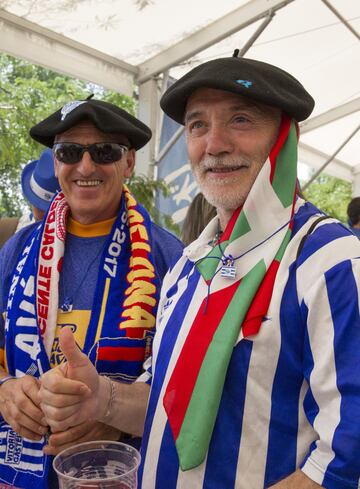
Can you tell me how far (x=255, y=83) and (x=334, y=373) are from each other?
0.70 meters

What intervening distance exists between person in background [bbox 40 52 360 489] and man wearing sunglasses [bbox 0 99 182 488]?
1.13ft

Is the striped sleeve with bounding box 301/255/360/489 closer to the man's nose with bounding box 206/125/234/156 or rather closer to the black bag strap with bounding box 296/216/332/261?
the black bag strap with bounding box 296/216/332/261

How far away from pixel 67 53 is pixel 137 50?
686 mm

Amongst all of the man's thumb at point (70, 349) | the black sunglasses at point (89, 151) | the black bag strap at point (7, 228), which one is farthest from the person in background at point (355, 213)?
the man's thumb at point (70, 349)

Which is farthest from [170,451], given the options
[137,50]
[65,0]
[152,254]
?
[137,50]

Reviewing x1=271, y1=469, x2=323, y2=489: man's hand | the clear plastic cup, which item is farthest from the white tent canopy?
x1=271, y1=469, x2=323, y2=489: man's hand

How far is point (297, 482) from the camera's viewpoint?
106 cm

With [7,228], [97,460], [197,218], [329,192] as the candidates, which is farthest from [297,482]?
[329,192]

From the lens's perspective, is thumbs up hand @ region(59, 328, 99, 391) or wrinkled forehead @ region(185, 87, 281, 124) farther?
wrinkled forehead @ region(185, 87, 281, 124)

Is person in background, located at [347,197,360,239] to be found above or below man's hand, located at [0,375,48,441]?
above

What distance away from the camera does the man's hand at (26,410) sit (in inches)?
58.7

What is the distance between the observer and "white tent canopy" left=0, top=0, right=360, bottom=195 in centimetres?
411

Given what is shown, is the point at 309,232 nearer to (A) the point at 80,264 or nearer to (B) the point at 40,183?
(A) the point at 80,264

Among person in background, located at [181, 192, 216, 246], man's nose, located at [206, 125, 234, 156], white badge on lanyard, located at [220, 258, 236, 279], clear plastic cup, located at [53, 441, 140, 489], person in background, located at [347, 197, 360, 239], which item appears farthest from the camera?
person in background, located at [347, 197, 360, 239]
